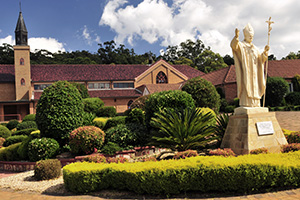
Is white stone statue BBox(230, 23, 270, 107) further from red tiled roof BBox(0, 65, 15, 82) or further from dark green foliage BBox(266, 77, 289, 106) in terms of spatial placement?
red tiled roof BBox(0, 65, 15, 82)

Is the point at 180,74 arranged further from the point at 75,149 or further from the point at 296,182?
the point at 296,182

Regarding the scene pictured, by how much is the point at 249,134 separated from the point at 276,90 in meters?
22.3

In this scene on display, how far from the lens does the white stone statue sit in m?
8.36

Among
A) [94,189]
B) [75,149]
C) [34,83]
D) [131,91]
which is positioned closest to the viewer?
[94,189]

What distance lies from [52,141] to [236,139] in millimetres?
7928

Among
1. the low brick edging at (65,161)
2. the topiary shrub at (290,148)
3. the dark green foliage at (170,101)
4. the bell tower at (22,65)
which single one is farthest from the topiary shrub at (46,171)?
the bell tower at (22,65)

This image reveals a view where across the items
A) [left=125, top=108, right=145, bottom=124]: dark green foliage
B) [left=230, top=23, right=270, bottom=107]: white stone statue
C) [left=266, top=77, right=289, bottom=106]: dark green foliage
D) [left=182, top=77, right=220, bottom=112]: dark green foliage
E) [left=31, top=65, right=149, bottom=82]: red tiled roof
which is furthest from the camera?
[left=31, top=65, right=149, bottom=82]: red tiled roof

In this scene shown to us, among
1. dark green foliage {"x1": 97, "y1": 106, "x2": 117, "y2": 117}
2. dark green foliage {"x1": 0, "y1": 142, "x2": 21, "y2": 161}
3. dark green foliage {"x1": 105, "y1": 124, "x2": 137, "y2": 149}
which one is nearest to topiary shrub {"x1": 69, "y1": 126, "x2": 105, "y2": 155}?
dark green foliage {"x1": 105, "y1": 124, "x2": 137, "y2": 149}

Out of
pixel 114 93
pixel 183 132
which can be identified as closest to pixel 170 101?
pixel 183 132

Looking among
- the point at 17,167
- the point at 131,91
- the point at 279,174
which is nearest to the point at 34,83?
the point at 131,91

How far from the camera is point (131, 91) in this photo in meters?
39.7

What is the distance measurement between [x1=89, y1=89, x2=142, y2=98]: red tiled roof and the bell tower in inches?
374

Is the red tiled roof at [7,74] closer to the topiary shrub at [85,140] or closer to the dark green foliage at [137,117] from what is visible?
the dark green foliage at [137,117]

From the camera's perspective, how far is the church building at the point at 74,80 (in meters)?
35.4
